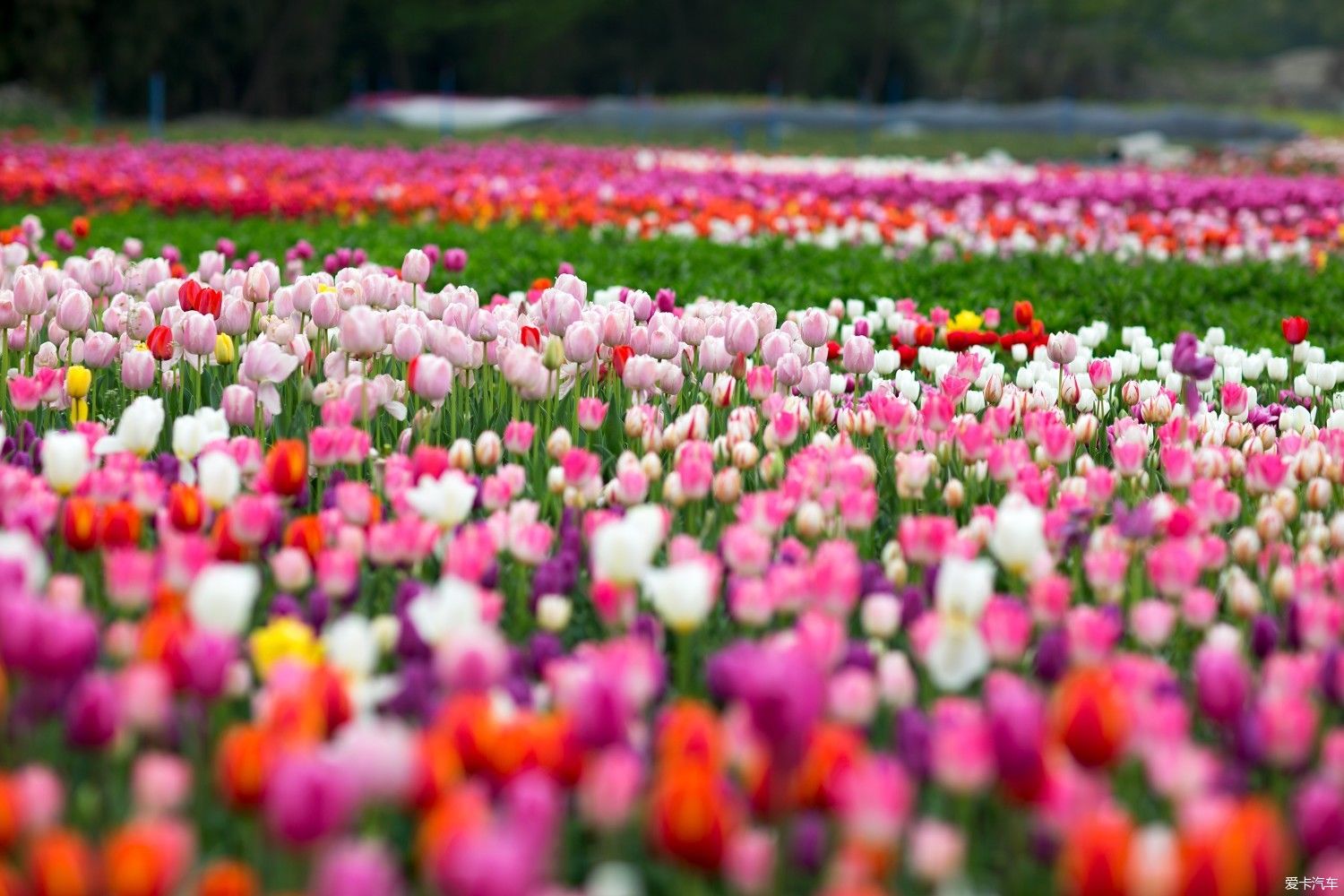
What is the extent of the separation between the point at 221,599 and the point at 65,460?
88 cm

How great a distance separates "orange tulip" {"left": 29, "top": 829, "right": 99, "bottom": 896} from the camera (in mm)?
1518

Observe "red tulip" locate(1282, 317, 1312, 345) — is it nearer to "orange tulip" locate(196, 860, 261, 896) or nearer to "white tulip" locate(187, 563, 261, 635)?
"white tulip" locate(187, 563, 261, 635)

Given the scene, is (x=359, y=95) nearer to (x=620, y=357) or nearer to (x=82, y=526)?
(x=620, y=357)

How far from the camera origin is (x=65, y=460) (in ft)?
9.08

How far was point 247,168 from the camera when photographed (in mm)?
14641

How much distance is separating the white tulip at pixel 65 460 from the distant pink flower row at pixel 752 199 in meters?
7.70

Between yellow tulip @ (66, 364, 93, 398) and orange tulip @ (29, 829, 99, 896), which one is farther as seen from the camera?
yellow tulip @ (66, 364, 93, 398)

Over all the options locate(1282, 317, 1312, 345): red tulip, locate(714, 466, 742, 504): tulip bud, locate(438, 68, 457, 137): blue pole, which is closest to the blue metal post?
locate(438, 68, 457, 137): blue pole

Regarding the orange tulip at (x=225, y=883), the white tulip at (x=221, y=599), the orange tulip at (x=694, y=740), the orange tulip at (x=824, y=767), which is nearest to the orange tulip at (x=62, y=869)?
the orange tulip at (x=225, y=883)

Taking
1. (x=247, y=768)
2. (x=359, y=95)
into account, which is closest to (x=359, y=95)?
(x=359, y=95)

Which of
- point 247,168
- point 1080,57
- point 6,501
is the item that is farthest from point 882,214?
point 1080,57

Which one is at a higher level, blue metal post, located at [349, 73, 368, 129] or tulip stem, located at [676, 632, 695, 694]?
blue metal post, located at [349, 73, 368, 129]

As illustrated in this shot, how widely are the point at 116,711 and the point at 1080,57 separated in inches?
2399

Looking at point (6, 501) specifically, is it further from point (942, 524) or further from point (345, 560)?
point (942, 524)
